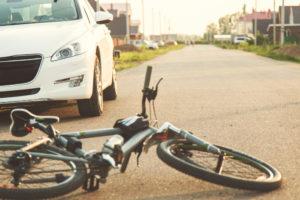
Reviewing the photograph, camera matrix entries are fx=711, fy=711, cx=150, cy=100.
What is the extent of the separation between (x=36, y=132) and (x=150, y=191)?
3.26 metres

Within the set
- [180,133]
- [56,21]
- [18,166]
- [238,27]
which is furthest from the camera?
[238,27]

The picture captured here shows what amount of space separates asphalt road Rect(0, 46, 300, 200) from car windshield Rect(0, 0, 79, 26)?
4.08ft

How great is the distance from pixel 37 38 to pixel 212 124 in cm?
222

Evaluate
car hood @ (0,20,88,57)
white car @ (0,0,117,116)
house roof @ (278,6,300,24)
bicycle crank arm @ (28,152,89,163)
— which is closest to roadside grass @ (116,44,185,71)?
white car @ (0,0,117,116)

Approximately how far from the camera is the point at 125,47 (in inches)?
2731

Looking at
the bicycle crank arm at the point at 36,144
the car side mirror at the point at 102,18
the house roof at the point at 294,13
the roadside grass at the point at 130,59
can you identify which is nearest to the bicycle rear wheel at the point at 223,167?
the bicycle crank arm at the point at 36,144

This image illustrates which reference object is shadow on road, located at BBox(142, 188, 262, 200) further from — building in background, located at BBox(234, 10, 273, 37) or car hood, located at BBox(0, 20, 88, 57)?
building in background, located at BBox(234, 10, 273, 37)

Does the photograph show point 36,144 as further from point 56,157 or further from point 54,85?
point 54,85

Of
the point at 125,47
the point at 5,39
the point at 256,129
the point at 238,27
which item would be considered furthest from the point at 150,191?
the point at 238,27

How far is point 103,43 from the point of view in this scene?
9.80 metres

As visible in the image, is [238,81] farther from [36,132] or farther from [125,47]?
[125,47]

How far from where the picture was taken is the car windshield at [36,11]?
900 centimetres

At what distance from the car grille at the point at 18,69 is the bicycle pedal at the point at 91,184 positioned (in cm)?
347

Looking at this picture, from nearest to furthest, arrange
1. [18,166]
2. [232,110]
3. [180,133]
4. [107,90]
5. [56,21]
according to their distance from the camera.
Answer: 1. [18,166]
2. [180,133]
3. [56,21]
4. [232,110]
5. [107,90]
